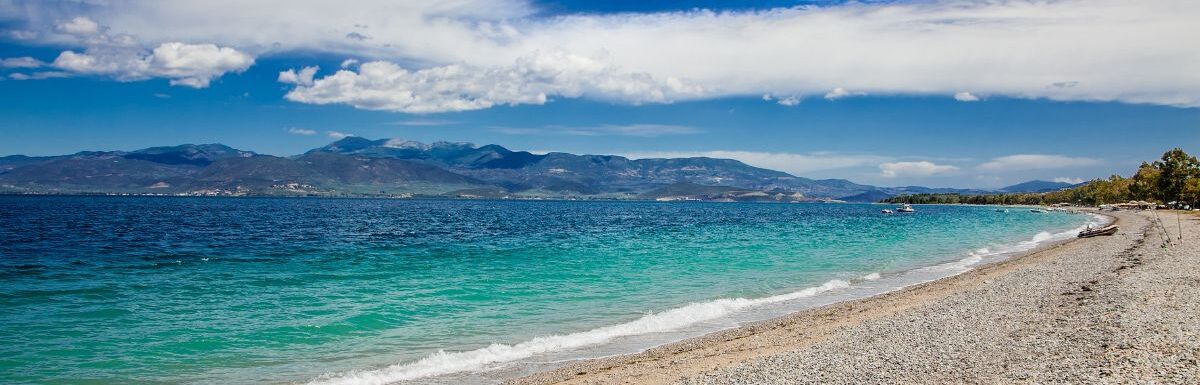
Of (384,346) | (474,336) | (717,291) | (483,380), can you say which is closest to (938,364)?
(483,380)

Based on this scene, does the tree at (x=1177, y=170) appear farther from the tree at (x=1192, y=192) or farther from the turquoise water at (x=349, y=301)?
the turquoise water at (x=349, y=301)

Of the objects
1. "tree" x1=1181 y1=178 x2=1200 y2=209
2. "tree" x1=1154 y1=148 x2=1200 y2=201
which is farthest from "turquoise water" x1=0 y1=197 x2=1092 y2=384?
"tree" x1=1154 y1=148 x2=1200 y2=201

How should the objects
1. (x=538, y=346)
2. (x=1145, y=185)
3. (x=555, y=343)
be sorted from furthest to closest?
(x=1145, y=185)
(x=555, y=343)
(x=538, y=346)

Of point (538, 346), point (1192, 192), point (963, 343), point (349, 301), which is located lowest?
point (538, 346)

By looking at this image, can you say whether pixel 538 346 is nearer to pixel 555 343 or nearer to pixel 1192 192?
pixel 555 343

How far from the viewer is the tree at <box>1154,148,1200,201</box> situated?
11731 cm

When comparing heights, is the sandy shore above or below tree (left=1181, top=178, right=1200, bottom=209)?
below

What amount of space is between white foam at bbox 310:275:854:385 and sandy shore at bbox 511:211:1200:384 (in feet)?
6.69

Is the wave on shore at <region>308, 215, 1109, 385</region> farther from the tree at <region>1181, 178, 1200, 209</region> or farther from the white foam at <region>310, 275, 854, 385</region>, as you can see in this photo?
the tree at <region>1181, 178, 1200, 209</region>

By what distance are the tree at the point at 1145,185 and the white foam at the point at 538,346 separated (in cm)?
14706

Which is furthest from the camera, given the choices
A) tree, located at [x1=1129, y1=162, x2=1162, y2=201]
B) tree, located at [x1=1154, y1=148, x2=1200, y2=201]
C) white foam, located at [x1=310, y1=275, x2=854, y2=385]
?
tree, located at [x1=1129, y1=162, x2=1162, y2=201]

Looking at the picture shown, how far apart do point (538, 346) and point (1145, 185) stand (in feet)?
542

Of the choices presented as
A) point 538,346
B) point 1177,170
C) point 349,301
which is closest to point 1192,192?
point 1177,170

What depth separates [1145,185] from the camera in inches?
5448
